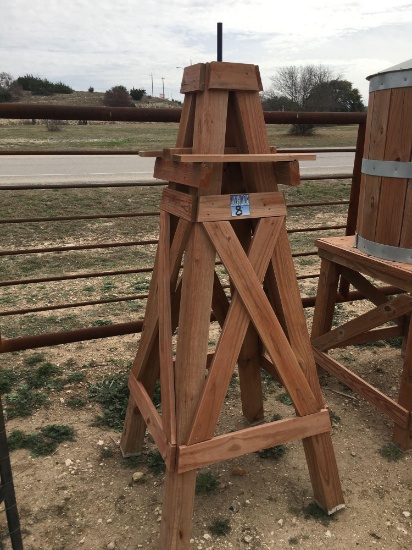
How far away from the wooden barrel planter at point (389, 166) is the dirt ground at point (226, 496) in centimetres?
112

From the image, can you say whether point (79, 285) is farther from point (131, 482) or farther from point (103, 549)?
point (103, 549)

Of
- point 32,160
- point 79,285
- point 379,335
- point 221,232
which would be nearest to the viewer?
point 221,232

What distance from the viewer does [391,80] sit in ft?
8.21

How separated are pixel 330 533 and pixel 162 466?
882mm

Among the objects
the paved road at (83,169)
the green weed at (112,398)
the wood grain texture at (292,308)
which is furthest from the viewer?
the paved road at (83,169)

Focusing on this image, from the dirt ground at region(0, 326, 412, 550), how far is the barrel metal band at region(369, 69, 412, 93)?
1.91m

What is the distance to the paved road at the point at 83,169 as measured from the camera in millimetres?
11273

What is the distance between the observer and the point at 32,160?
14250 millimetres

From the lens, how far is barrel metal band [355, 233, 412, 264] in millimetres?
2656

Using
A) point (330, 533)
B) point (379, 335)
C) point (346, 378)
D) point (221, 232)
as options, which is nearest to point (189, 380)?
point (221, 232)

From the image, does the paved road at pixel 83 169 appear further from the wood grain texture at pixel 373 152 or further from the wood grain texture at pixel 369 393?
the wood grain texture at pixel 373 152

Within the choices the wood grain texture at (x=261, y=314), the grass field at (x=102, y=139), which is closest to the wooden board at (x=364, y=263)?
the wood grain texture at (x=261, y=314)

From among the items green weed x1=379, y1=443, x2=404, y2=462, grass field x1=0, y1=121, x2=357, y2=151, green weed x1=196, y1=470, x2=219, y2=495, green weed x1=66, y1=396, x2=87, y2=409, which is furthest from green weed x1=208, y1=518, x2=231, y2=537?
grass field x1=0, y1=121, x2=357, y2=151

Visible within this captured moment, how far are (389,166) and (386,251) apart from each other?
45cm
